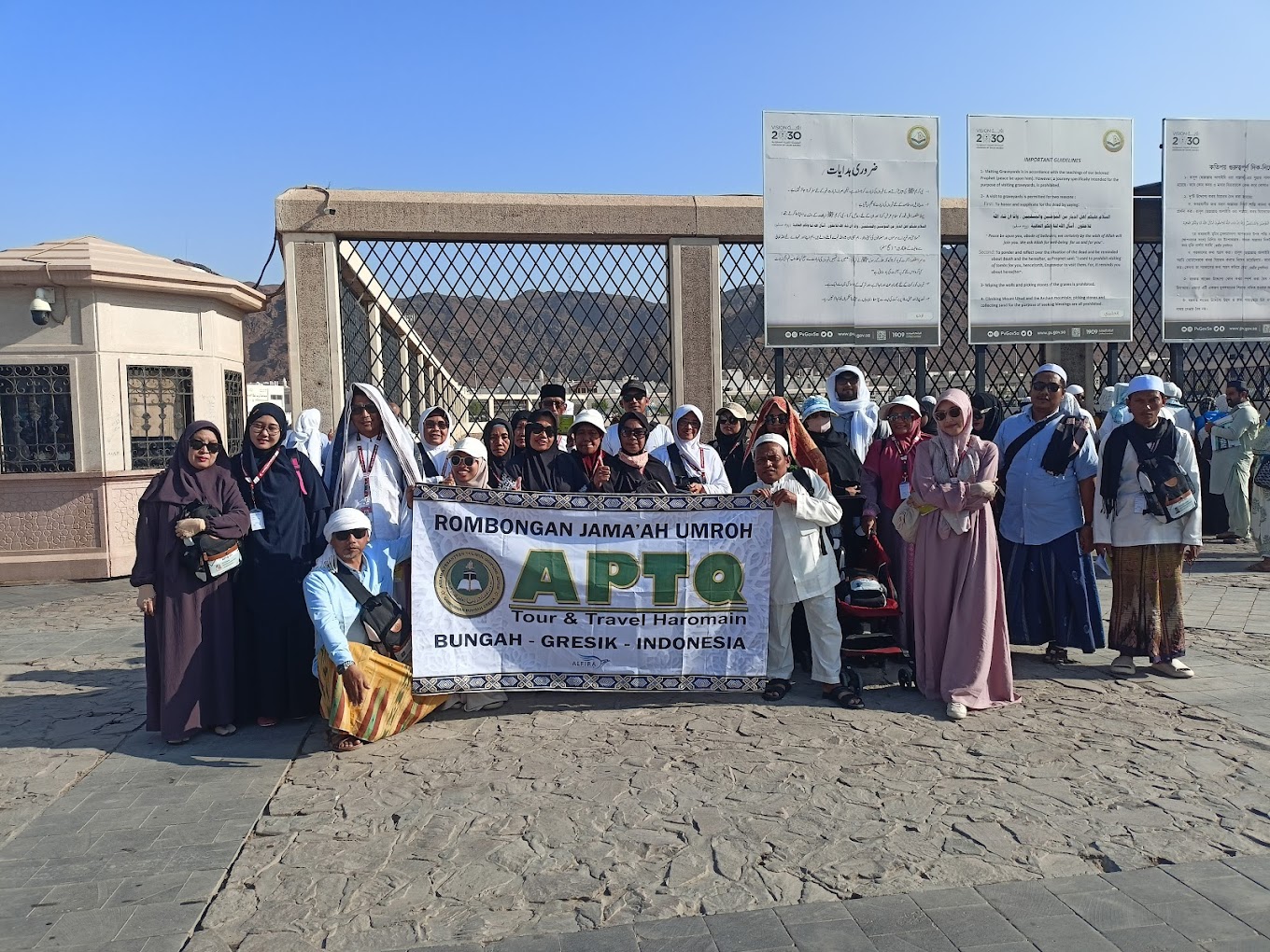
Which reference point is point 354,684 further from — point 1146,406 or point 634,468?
point 1146,406

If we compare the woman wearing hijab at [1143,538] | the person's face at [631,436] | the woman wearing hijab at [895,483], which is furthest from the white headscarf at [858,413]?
the person's face at [631,436]

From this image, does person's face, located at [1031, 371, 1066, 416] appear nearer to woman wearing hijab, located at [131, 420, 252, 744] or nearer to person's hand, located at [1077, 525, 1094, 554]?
person's hand, located at [1077, 525, 1094, 554]

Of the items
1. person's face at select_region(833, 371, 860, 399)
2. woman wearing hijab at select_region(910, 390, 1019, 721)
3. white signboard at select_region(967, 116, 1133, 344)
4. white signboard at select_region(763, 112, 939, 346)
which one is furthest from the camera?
white signboard at select_region(967, 116, 1133, 344)

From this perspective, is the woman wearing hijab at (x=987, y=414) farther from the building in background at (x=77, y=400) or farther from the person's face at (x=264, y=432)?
the building in background at (x=77, y=400)

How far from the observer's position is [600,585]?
4613mm

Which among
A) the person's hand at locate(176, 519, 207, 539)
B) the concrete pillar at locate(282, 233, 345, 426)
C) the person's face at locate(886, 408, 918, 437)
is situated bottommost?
the person's hand at locate(176, 519, 207, 539)

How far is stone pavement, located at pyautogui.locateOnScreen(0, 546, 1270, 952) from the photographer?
8.64ft

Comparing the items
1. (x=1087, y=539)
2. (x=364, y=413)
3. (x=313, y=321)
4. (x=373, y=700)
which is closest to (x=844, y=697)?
(x=1087, y=539)

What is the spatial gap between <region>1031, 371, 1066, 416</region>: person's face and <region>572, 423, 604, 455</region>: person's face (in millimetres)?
2480

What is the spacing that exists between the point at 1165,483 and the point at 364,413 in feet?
13.6

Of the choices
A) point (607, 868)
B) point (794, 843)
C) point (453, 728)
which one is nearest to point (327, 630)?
point (453, 728)

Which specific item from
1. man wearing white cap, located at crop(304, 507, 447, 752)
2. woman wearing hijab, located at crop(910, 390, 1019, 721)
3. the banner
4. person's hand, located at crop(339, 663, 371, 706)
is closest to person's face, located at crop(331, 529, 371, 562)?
man wearing white cap, located at crop(304, 507, 447, 752)

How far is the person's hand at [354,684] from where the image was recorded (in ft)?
13.1

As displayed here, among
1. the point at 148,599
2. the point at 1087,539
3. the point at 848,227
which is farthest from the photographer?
the point at 848,227
